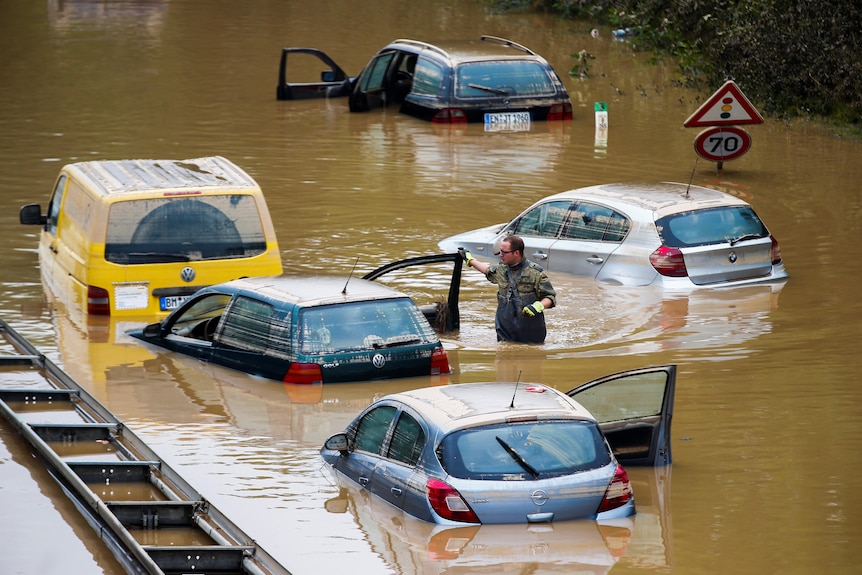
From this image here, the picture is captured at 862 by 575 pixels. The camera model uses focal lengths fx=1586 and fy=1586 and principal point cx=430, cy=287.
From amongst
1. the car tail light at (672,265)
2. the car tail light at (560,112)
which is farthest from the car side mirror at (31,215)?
the car tail light at (560,112)

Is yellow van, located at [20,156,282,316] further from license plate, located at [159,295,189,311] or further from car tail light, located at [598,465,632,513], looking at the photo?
car tail light, located at [598,465,632,513]

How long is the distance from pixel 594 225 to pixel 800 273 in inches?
101

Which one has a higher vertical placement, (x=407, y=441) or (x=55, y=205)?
(x=407, y=441)

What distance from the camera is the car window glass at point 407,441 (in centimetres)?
1058

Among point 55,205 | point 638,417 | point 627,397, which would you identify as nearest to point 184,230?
point 55,205

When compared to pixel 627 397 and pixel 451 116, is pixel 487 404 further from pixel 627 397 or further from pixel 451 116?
pixel 451 116

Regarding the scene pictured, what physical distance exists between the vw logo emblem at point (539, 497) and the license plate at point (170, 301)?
23.5ft

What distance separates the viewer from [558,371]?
15.0 m

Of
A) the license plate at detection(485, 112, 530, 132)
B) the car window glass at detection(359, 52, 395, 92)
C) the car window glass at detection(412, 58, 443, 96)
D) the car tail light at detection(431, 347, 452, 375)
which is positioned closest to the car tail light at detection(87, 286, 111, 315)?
the car tail light at detection(431, 347, 452, 375)

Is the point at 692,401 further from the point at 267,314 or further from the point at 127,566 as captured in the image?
the point at 127,566

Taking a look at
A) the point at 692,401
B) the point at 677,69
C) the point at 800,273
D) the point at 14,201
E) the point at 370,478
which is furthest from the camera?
the point at 677,69

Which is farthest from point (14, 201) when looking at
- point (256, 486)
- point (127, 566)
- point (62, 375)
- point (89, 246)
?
point (127, 566)

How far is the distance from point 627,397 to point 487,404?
1691 millimetres

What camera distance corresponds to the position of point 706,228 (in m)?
17.9
